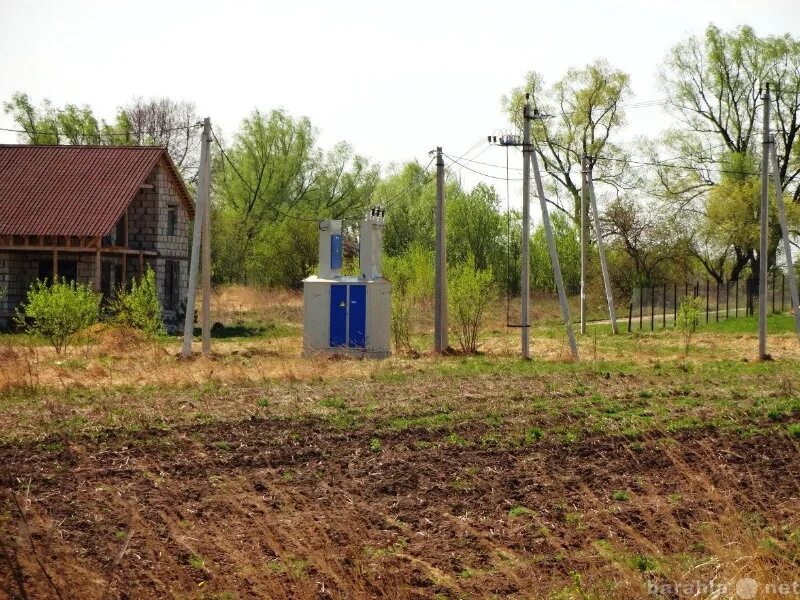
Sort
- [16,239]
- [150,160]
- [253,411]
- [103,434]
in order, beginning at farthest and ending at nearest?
[150,160] < [16,239] < [253,411] < [103,434]

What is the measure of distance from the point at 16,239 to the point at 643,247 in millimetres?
30096

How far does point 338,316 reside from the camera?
100ft

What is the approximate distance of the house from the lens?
39875mm

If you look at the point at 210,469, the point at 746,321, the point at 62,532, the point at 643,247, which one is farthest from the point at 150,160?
the point at 62,532

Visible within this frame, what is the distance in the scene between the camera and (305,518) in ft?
32.3

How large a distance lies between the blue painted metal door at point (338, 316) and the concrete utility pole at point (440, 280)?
2266 mm

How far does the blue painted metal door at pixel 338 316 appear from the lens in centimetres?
3053

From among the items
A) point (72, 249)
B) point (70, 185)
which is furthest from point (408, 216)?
point (72, 249)

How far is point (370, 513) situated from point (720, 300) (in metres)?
42.1

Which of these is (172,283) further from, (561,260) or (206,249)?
(561,260)

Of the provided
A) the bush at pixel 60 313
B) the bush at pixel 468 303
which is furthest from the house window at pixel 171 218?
the bush at pixel 468 303

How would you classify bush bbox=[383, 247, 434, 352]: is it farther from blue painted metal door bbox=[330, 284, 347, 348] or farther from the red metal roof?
the red metal roof

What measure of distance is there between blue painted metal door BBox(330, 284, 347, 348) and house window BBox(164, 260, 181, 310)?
15556 millimetres

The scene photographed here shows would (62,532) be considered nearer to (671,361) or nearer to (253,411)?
(253,411)
